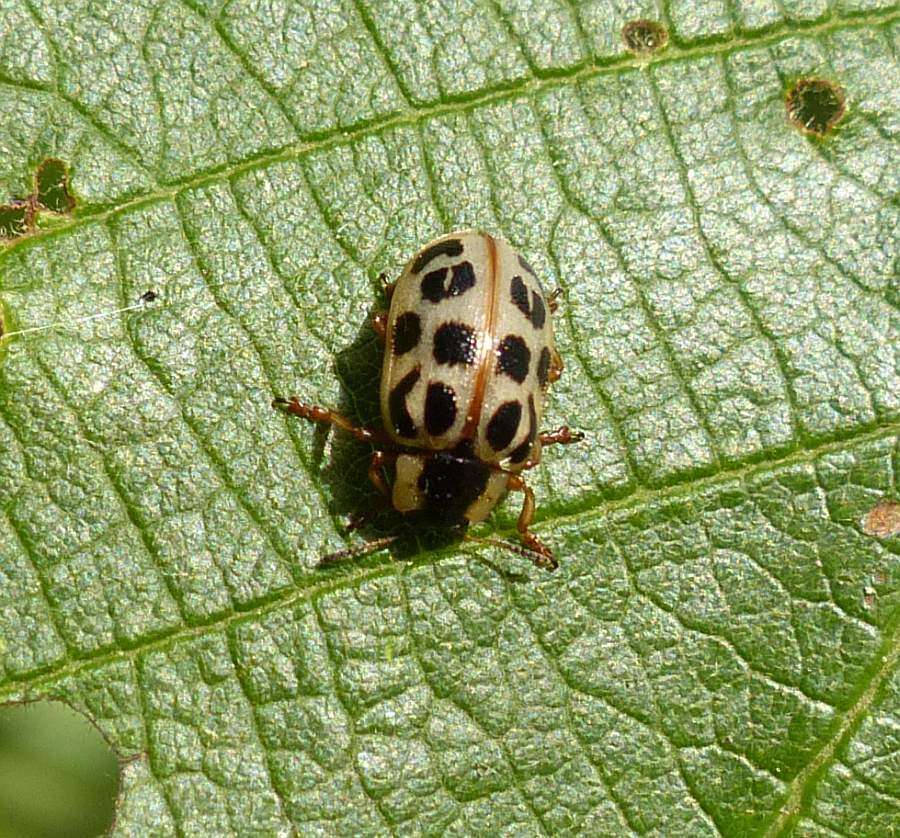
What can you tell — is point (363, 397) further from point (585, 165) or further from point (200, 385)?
point (585, 165)

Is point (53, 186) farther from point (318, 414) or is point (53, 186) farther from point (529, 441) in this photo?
point (529, 441)

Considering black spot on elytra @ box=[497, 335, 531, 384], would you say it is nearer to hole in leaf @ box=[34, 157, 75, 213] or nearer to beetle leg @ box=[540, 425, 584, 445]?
beetle leg @ box=[540, 425, 584, 445]

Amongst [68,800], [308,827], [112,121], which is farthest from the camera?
[68,800]

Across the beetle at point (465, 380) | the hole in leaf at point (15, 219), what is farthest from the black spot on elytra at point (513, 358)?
the hole in leaf at point (15, 219)

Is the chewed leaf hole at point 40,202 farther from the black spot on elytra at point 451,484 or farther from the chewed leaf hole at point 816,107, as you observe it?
the chewed leaf hole at point 816,107

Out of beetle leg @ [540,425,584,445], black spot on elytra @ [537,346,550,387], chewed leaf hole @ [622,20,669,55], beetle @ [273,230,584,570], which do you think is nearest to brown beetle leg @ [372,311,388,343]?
beetle @ [273,230,584,570]

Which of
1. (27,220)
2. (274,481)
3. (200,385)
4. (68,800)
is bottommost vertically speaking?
(68,800)

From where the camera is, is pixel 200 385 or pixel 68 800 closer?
pixel 200 385

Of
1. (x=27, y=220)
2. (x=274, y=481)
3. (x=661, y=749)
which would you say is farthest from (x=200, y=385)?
(x=661, y=749)
